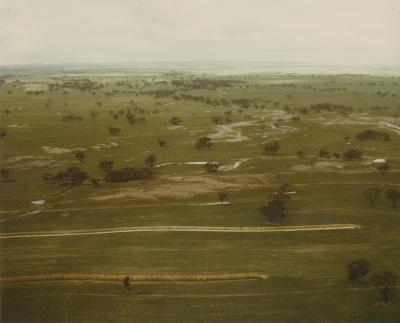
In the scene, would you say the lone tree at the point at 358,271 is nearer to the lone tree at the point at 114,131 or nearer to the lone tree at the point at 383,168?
the lone tree at the point at 383,168

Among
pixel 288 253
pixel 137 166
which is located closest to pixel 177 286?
pixel 288 253

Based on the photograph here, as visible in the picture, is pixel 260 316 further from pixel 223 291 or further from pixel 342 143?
pixel 342 143

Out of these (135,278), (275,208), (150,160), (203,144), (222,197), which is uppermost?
(275,208)

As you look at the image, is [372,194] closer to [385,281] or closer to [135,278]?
[385,281]

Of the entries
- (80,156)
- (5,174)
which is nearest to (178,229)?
(5,174)

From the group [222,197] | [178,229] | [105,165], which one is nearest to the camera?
[178,229]

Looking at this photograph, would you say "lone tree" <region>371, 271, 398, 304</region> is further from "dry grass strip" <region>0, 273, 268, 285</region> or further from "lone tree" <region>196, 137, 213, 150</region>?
"lone tree" <region>196, 137, 213, 150</region>

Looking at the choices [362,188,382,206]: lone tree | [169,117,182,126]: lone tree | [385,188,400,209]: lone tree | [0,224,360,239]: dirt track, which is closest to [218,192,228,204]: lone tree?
[0,224,360,239]: dirt track

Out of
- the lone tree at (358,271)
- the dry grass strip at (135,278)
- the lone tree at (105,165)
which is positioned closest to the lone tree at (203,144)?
the lone tree at (105,165)

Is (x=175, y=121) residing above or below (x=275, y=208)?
below
